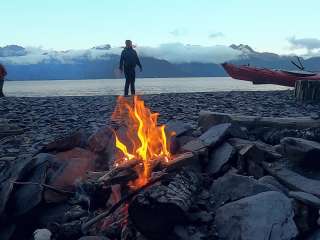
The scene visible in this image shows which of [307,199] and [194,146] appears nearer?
[307,199]

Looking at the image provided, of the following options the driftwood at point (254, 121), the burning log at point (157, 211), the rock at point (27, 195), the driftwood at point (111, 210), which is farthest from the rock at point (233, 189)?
the driftwood at point (254, 121)

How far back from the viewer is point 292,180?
7508 millimetres

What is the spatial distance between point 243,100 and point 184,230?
56.5 feet

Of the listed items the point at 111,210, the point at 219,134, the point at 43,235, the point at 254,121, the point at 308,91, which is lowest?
the point at 43,235

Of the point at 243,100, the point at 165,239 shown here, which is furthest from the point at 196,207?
the point at 243,100

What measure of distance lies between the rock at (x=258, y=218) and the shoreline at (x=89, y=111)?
7488 mm

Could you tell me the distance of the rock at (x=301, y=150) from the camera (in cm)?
780

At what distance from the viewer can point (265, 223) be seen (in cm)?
592

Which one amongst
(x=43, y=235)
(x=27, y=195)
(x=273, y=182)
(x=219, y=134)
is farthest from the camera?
(x=219, y=134)

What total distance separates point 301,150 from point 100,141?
14.6ft

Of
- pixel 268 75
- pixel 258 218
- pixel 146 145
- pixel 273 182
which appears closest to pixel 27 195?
pixel 146 145

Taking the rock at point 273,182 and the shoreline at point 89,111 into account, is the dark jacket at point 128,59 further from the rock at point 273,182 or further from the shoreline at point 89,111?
the rock at point 273,182

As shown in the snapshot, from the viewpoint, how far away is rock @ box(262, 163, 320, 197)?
23.6 feet

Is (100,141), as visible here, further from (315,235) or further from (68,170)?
(315,235)
